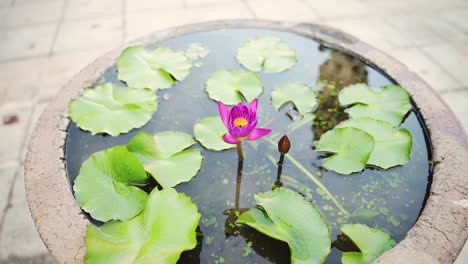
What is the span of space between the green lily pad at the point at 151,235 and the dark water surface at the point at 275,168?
11 cm

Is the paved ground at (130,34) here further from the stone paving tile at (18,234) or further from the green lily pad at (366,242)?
the green lily pad at (366,242)

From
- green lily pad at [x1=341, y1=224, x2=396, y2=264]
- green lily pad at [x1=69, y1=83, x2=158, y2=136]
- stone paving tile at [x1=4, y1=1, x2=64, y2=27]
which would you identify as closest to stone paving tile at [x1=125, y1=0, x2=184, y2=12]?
stone paving tile at [x1=4, y1=1, x2=64, y2=27]

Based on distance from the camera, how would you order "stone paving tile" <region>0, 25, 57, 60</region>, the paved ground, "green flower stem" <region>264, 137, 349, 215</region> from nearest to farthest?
"green flower stem" <region>264, 137, 349, 215</region> → the paved ground → "stone paving tile" <region>0, 25, 57, 60</region>

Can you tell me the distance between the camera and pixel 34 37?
2.90 m

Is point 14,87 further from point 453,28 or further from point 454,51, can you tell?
point 453,28

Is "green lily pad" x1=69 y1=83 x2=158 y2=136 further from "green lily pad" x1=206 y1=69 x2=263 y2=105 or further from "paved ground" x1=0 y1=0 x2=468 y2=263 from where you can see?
"paved ground" x1=0 y1=0 x2=468 y2=263

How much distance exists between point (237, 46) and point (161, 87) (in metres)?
0.56

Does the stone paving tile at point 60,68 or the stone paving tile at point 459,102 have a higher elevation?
the stone paving tile at point 459,102

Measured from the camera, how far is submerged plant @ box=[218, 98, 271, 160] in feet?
3.65

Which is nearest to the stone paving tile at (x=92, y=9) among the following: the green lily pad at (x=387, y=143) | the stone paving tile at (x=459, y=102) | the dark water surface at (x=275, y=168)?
the dark water surface at (x=275, y=168)

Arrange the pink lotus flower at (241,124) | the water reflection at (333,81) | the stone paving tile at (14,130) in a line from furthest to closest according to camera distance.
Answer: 1. the stone paving tile at (14,130)
2. the water reflection at (333,81)
3. the pink lotus flower at (241,124)

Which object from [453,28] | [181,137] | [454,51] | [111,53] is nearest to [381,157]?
[181,137]

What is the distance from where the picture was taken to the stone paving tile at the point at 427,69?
2346mm

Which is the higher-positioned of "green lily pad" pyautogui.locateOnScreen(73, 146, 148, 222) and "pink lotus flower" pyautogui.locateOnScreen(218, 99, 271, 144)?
"pink lotus flower" pyautogui.locateOnScreen(218, 99, 271, 144)
